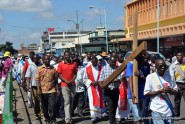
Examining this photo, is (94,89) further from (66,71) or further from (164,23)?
(164,23)

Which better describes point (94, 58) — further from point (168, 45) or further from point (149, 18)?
point (149, 18)

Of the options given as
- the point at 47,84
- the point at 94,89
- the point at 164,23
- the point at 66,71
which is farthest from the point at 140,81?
the point at 164,23

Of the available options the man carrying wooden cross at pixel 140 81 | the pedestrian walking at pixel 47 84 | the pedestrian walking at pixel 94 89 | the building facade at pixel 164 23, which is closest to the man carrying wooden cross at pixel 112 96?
the pedestrian walking at pixel 94 89

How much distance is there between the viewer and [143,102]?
27.7ft

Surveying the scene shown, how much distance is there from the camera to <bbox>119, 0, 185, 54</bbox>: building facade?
152 feet

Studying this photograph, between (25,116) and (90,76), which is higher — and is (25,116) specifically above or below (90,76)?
below

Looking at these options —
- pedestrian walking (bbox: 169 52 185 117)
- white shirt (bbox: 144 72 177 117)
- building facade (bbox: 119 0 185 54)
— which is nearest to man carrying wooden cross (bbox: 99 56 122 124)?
pedestrian walking (bbox: 169 52 185 117)

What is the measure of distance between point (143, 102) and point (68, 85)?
110 inches

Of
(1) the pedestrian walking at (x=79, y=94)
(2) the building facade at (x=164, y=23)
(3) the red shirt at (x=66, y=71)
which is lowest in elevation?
(1) the pedestrian walking at (x=79, y=94)

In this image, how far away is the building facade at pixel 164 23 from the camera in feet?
152

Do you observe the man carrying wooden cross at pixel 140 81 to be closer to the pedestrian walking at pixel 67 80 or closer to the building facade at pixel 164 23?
the pedestrian walking at pixel 67 80

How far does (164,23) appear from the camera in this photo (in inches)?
2116

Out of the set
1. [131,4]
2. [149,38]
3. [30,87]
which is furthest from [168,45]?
[30,87]

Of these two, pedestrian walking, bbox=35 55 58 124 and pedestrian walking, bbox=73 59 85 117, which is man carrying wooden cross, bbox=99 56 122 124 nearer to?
pedestrian walking, bbox=35 55 58 124
